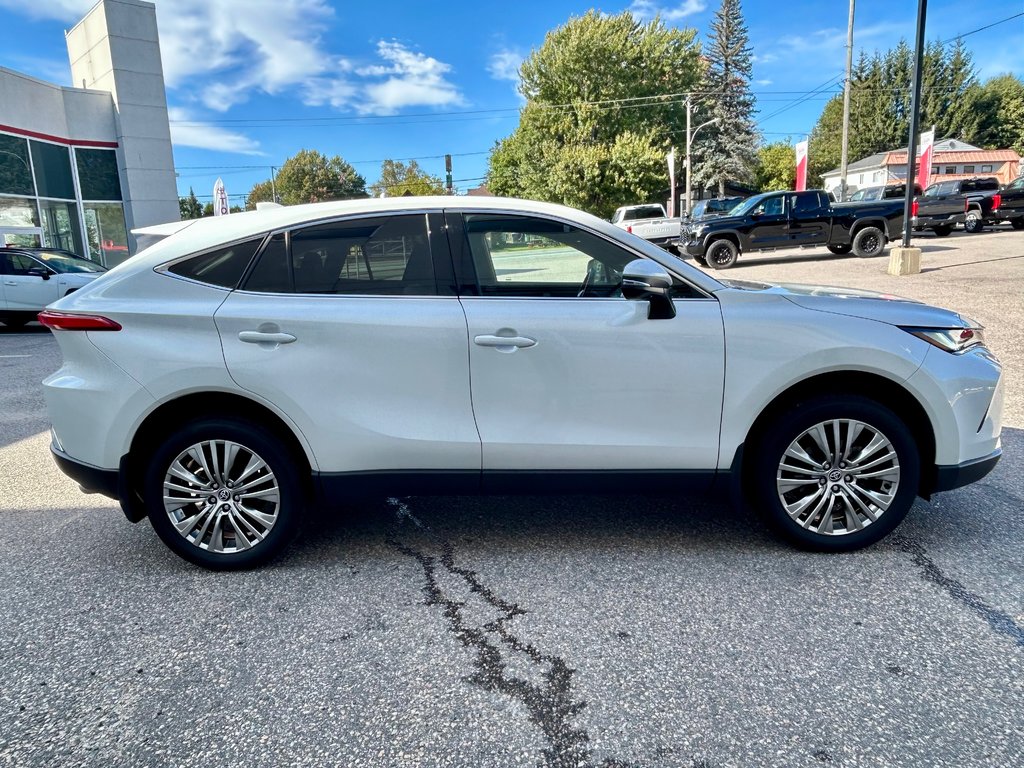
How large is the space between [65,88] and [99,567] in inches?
955

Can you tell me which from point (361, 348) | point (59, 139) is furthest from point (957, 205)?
point (59, 139)

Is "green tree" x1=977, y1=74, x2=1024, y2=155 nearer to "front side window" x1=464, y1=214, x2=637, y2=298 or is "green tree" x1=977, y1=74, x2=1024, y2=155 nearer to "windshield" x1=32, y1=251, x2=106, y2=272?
"windshield" x1=32, y1=251, x2=106, y2=272

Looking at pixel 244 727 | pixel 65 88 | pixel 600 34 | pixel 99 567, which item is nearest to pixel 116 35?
pixel 65 88

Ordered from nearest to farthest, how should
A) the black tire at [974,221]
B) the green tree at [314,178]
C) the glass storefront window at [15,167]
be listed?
the glass storefront window at [15,167] < the black tire at [974,221] < the green tree at [314,178]

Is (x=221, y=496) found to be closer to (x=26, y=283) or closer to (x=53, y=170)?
(x=26, y=283)

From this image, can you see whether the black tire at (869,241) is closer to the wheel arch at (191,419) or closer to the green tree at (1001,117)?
the wheel arch at (191,419)

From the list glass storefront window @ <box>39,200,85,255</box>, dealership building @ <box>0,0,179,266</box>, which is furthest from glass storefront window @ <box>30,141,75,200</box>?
glass storefront window @ <box>39,200,85,255</box>

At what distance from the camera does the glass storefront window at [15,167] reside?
19188 millimetres

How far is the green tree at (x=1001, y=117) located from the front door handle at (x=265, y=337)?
79.0 m

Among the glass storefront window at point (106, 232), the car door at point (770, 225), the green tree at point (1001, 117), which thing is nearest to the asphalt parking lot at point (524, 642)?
the car door at point (770, 225)

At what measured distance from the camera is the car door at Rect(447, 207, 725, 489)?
10.3 feet

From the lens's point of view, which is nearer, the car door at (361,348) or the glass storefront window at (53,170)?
the car door at (361,348)

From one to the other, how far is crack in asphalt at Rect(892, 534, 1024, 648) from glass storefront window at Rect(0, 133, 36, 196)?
23200 millimetres

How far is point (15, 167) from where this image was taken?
64.7 ft
